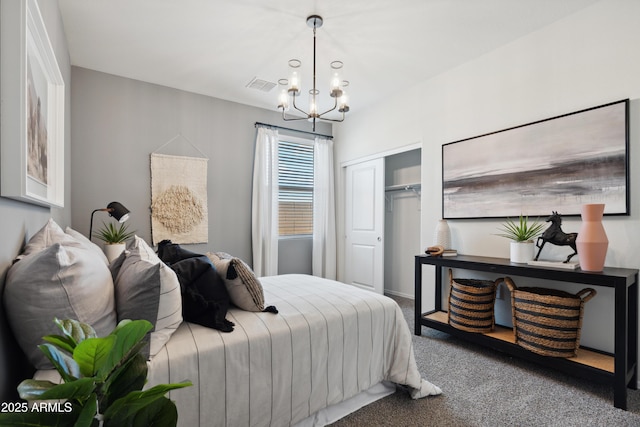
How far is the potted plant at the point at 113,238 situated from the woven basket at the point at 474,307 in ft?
9.84

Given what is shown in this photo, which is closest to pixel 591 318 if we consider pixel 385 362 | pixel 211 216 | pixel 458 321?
pixel 458 321

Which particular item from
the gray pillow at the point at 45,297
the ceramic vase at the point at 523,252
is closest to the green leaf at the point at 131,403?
the gray pillow at the point at 45,297

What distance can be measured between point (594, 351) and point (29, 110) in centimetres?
359

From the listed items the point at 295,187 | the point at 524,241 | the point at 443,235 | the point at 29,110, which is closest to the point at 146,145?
the point at 295,187

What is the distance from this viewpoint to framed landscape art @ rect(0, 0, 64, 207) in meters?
1.03

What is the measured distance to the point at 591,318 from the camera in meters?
2.31

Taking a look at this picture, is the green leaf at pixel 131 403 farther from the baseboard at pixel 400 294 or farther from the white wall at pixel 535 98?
the baseboard at pixel 400 294

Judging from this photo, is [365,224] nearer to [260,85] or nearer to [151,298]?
[260,85]

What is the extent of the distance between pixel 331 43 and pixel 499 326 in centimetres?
292

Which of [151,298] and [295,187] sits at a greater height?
[295,187]

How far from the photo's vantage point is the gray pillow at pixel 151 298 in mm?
1206

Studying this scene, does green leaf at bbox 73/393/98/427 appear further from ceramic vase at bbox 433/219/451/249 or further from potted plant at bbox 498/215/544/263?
ceramic vase at bbox 433/219/451/249

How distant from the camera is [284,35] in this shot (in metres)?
2.66

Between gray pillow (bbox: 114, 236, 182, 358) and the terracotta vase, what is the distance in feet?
8.08
